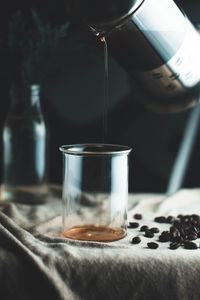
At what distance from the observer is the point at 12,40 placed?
1.26 meters

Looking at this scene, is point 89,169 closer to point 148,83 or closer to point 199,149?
point 148,83

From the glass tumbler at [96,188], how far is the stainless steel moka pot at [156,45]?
0.18 m

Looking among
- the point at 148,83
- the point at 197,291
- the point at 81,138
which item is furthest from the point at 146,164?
the point at 197,291

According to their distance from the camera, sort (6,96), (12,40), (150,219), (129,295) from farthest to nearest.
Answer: (6,96) → (12,40) → (150,219) → (129,295)

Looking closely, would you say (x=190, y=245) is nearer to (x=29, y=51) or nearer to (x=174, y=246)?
(x=174, y=246)

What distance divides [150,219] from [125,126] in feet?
1.65

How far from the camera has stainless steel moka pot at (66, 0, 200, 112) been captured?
82 cm

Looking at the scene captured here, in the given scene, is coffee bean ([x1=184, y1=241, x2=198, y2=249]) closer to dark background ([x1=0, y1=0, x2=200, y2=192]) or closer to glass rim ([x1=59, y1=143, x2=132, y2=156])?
glass rim ([x1=59, y1=143, x2=132, y2=156])

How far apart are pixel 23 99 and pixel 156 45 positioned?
423 millimetres

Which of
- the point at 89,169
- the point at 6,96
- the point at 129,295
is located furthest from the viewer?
the point at 6,96

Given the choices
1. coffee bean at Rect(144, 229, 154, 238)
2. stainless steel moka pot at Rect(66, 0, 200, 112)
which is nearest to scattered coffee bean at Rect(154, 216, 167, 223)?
coffee bean at Rect(144, 229, 154, 238)

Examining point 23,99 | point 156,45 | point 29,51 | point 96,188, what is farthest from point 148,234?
point 29,51

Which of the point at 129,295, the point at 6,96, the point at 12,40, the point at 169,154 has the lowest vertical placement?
the point at 129,295

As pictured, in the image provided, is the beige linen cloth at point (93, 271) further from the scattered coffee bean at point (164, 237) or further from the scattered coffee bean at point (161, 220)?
the scattered coffee bean at point (161, 220)
